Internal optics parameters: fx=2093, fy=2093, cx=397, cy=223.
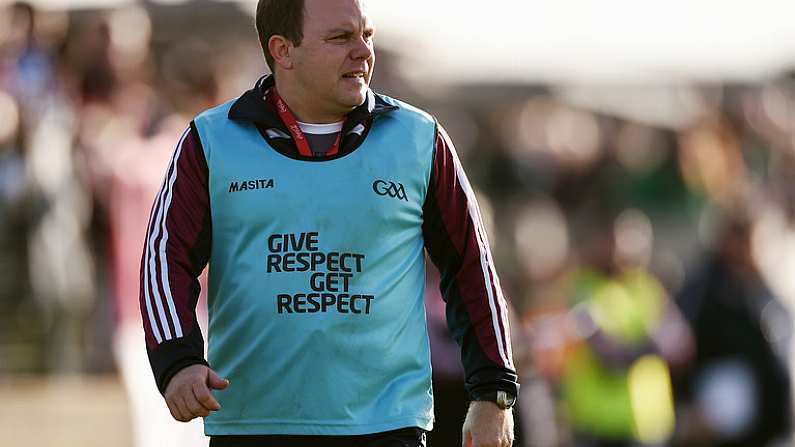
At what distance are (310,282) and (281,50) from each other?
0.75 m

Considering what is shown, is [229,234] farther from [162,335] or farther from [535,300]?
[535,300]

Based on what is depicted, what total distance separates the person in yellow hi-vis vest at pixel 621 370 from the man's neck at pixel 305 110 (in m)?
7.25

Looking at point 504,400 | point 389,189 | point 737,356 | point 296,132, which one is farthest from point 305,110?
point 737,356

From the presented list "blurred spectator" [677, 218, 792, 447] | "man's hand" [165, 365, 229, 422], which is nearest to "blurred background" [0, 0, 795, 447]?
"blurred spectator" [677, 218, 792, 447]

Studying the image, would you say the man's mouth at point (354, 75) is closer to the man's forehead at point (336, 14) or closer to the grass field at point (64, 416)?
the man's forehead at point (336, 14)

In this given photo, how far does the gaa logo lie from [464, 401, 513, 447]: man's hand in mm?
660

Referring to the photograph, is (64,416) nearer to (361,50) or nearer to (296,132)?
(296,132)

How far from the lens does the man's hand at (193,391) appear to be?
227 inches

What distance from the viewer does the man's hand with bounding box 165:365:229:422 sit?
18.9 ft

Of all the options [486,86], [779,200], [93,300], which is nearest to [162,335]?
[93,300]

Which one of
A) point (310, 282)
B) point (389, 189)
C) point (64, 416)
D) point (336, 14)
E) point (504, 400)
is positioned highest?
point (336, 14)

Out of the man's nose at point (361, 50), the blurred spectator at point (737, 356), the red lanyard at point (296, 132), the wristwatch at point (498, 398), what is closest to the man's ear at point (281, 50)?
the red lanyard at point (296, 132)

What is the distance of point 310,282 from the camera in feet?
19.9

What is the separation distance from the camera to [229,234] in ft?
20.1
